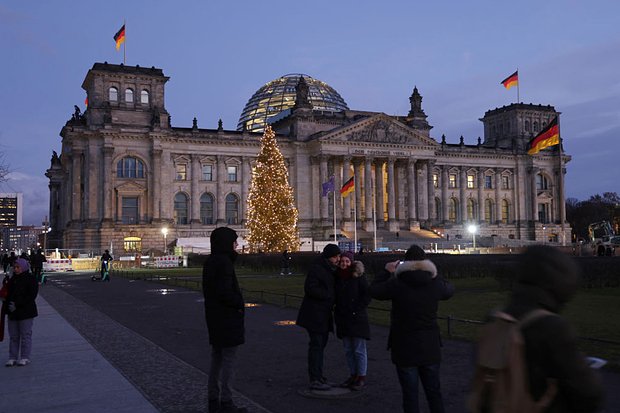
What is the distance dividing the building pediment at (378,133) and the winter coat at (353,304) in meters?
74.8

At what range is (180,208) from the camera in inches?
3265

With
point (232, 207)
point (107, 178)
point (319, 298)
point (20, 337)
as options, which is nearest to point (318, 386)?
point (319, 298)

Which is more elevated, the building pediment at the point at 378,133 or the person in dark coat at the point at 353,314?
the building pediment at the point at 378,133

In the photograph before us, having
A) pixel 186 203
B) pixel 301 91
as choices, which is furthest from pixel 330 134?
pixel 186 203

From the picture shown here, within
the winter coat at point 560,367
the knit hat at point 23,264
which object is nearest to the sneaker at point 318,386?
the knit hat at point 23,264

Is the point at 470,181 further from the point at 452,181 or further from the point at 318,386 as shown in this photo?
the point at 318,386

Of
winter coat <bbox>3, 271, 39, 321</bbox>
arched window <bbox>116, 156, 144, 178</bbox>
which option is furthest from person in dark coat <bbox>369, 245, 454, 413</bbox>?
arched window <bbox>116, 156, 144, 178</bbox>

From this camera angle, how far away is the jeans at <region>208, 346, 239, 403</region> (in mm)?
8773

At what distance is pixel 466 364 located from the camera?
12.0 m

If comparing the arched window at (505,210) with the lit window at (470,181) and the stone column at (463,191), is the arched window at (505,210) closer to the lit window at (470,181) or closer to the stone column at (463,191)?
the lit window at (470,181)

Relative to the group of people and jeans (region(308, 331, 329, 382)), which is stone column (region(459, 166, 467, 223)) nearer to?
the group of people

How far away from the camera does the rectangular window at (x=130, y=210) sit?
79062 millimetres

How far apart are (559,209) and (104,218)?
71541 mm

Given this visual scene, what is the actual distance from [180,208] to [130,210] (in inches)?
258
